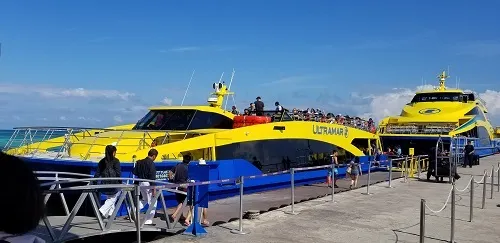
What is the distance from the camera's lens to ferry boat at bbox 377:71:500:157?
86.5 feet

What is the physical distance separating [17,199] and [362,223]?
8039 millimetres

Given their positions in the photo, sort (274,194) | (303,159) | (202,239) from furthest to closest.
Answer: (303,159) → (274,194) → (202,239)

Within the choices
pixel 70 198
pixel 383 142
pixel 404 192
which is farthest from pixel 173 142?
pixel 383 142

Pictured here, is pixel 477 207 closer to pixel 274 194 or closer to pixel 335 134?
pixel 274 194

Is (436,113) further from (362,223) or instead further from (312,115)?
(362,223)

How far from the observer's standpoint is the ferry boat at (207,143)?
36.2 ft

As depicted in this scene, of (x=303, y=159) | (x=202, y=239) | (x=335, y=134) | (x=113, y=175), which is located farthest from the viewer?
(x=335, y=134)

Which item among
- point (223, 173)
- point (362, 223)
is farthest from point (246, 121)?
point (362, 223)

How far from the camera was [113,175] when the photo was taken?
26.5ft

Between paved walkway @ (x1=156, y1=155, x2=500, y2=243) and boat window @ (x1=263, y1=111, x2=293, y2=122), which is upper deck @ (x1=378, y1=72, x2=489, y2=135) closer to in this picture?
boat window @ (x1=263, y1=111, x2=293, y2=122)

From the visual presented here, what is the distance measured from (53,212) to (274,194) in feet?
19.8

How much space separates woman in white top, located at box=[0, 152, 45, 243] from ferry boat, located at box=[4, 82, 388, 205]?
810cm

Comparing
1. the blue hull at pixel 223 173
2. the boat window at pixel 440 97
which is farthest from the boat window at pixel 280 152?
the boat window at pixel 440 97

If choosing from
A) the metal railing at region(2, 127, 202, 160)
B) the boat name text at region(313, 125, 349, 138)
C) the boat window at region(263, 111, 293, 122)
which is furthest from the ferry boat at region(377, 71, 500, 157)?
the metal railing at region(2, 127, 202, 160)
